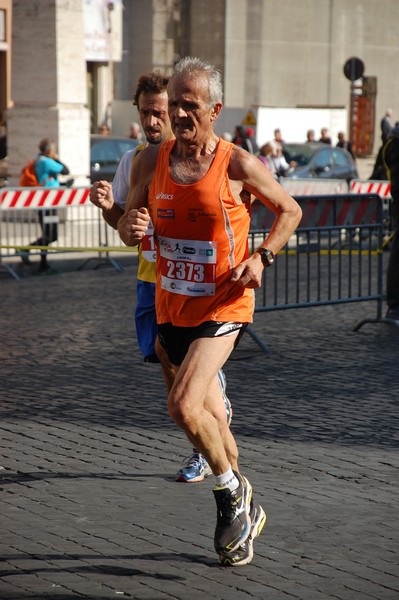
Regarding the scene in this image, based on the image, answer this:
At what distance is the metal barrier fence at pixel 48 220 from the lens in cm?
1667

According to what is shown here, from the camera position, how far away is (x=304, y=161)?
86.0 feet

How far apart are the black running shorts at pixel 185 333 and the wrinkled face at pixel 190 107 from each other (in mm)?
722

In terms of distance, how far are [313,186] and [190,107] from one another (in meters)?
17.5

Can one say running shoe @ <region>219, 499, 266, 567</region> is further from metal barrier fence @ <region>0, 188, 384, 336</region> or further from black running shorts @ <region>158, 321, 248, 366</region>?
metal barrier fence @ <region>0, 188, 384, 336</region>

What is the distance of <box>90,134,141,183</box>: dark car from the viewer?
24.6 meters

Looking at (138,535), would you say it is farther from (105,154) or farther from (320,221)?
(105,154)

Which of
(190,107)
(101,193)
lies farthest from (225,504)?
(190,107)

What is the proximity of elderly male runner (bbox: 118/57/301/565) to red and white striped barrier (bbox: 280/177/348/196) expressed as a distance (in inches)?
670

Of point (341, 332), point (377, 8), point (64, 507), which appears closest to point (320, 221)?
point (341, 332)

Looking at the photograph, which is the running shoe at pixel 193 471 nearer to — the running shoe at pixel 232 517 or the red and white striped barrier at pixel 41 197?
the running shoe at pixel 232 517

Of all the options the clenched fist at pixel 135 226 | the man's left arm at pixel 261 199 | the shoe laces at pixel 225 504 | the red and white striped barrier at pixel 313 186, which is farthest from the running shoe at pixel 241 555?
the red and white striped barrier at pixel 313 186

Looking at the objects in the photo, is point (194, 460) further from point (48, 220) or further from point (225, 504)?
point (48, 220)

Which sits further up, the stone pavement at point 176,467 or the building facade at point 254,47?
the building facade at point 254,47

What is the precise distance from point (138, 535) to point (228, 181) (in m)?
1.45
